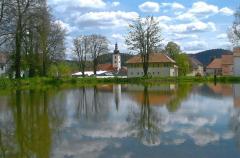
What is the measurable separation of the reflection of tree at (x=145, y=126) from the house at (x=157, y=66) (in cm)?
7473

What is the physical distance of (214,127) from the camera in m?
13.7

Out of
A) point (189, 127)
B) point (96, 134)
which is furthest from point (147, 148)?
point (189, 127)

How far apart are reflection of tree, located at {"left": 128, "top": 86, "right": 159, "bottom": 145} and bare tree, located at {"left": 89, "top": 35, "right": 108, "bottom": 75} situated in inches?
3154

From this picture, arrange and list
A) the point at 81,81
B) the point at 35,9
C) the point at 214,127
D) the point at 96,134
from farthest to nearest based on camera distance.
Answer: the point at 81,81, the point at 35,9, the point at 214,127, the point at 96,134

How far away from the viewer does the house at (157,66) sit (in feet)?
307

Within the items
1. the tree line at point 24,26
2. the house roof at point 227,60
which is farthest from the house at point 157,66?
the tree line at point 24,26

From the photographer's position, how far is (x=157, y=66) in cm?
9500

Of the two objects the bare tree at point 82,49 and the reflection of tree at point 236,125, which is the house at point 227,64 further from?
the reflection of tree at point 236,125

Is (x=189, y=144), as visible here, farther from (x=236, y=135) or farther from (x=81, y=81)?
(x=81, y=81)

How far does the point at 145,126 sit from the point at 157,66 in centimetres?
8110

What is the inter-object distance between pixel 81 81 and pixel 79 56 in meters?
32.9

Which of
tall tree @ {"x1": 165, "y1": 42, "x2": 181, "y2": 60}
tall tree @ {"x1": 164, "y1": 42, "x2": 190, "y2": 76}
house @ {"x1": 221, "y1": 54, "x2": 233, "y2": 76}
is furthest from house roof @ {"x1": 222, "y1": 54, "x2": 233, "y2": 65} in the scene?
tall tree @ {"x1": 165, "y1": 42, "x2": 181, "y2": 60}

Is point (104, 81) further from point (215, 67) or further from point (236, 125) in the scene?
point (215, 67)

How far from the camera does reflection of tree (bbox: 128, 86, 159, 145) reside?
452 inches
